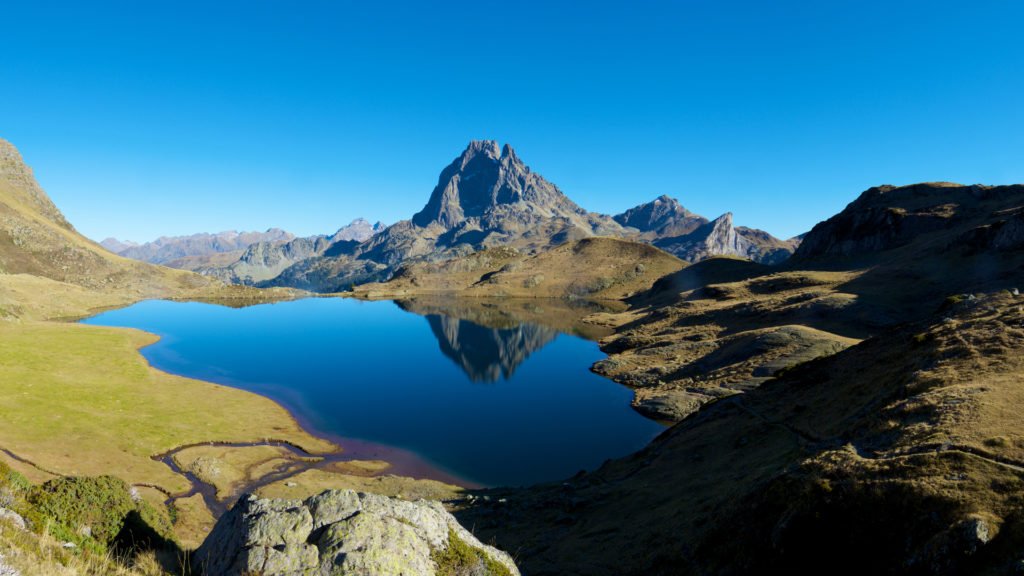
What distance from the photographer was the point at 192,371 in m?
86.8

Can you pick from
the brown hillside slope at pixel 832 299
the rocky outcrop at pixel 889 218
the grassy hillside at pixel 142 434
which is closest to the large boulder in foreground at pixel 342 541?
the grassy hillside at pixel 142 434

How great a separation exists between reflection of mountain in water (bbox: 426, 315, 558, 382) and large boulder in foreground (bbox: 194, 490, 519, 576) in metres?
76.2

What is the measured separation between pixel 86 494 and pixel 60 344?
8919 cm

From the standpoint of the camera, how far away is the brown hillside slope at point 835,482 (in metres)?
13.0

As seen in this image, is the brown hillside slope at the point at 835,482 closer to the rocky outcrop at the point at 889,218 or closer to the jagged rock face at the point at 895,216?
the jagged rock face at the point at 895,216

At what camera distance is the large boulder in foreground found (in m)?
11.2

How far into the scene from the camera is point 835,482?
1560 centimetres

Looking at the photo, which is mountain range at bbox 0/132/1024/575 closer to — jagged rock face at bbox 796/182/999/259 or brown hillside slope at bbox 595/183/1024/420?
brown hillside slope at bbox 595/183/1024/420

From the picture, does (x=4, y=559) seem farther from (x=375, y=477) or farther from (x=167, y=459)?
(x=167, y=459)

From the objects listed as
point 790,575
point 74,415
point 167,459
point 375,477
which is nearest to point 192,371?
point 74,415

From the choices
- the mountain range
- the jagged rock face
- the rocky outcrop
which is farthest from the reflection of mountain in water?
the jagged rock face

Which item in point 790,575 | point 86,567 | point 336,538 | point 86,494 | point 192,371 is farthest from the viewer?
point 192,371

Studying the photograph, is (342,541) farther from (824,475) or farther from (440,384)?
(440,384)

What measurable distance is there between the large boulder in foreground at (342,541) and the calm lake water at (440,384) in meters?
33.9
